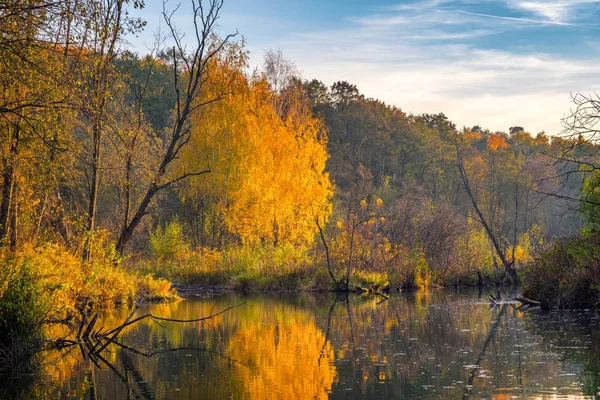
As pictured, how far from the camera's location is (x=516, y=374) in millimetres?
10820

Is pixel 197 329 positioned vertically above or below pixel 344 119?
below

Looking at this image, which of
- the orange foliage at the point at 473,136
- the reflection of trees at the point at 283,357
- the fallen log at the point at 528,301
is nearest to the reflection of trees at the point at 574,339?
the fallen log at the point at 528,301

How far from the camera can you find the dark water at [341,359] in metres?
9.94

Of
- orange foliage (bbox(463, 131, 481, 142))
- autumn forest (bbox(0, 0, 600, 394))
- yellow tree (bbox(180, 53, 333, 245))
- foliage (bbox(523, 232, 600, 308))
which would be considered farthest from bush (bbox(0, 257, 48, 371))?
orange foliage (bbox(463, 131, 481, 142))

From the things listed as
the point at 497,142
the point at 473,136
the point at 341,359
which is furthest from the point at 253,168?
the point at 473,136

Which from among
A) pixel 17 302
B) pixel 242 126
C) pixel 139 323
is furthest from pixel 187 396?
pixel 242 126

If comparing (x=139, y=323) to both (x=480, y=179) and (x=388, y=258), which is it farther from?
(x=480, y=179)

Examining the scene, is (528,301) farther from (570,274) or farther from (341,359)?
(341,359)

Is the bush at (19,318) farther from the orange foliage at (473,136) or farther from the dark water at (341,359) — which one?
the orange foliage at (473,136)

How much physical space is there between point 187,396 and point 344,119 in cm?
4999

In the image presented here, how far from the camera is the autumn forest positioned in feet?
45.5

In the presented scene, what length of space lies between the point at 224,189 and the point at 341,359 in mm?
24514

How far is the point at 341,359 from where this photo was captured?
12.6 m

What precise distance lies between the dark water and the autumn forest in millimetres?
1905
